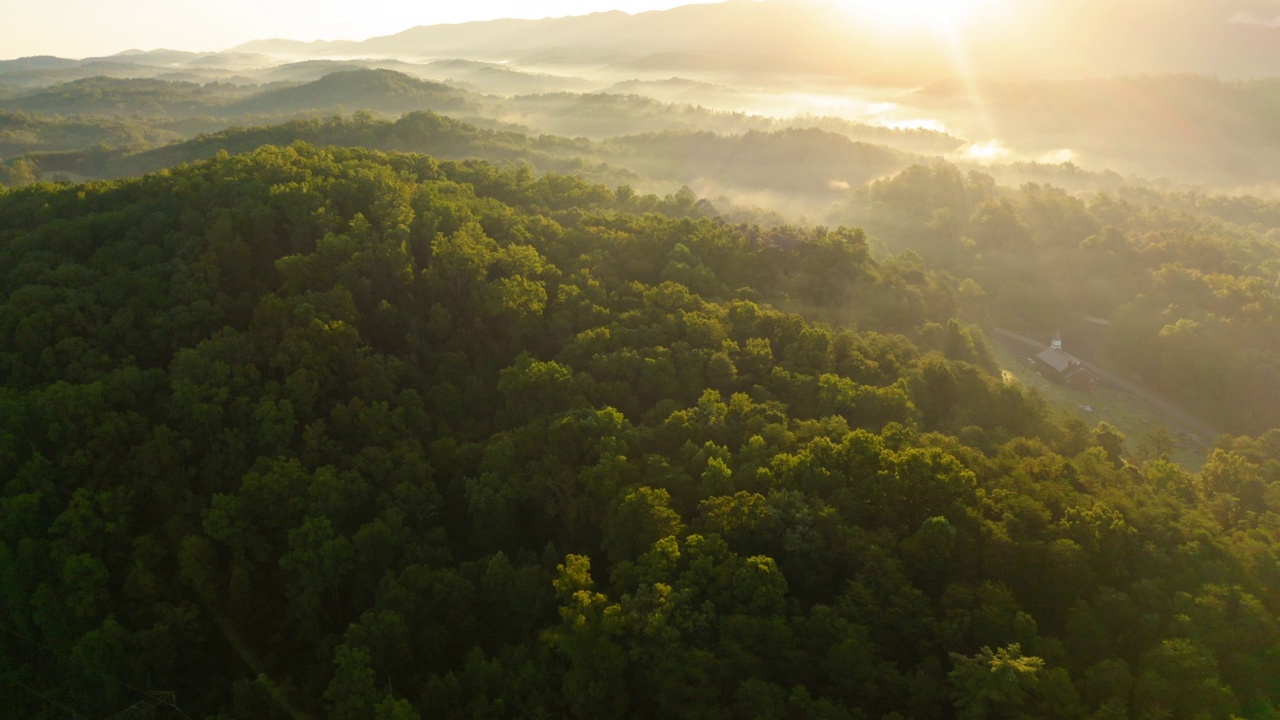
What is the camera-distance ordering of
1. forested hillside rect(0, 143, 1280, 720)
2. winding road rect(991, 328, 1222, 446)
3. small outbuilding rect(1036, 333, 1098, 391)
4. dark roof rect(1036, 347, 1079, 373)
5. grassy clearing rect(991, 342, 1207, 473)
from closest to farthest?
1. forested hillside rect(0, 143, 1280, 720)
2. grassy clearing rect(991, 342, 1207, 473)
3. winding road rect(991, 328, 1222, 446)
4. small outbuilding rect(1036, 333, 1098, 391)
5. dark roof rect(1036, 347, 1079, 373)

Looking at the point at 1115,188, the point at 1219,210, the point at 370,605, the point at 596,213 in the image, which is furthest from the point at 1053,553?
the point at 1115,188

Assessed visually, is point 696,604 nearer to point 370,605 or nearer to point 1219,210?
point 370,605

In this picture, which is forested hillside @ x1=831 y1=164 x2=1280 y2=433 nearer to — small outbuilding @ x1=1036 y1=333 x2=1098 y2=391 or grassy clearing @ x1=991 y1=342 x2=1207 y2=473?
grassy clearing @ x1=991 y1=342 x2=1207 y2=473

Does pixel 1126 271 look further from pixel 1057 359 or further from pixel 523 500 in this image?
pixel 523 500

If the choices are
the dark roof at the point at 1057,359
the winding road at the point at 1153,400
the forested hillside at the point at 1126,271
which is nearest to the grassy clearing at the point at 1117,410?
the winding road at the point at 1153,400

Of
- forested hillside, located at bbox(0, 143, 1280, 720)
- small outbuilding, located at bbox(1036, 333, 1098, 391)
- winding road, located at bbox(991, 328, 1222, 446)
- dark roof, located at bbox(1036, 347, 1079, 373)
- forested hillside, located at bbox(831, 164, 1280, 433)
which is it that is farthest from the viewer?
dark roof, located at bbox(1036, 347, 1079, 373)

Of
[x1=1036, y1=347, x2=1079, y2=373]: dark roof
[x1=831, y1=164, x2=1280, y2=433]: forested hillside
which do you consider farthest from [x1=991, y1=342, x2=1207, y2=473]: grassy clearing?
[x1=831, y1=164, x2=1280, y2=433]: forested hillside

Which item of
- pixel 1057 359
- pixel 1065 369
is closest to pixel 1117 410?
pixel 1065 369

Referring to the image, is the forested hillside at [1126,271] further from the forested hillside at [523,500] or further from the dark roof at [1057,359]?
the forested hillside at [523,500]
